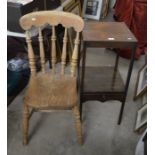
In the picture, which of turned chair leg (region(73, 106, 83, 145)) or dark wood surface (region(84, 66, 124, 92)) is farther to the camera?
dark wood surface (region(84, 66, 124, 92))

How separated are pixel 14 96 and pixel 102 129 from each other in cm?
88

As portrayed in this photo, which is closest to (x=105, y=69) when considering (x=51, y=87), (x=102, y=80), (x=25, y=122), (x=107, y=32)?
(x=102, y=80)

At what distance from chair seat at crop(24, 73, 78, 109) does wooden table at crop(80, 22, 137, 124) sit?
0.41ft

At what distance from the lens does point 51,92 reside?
1399 mm

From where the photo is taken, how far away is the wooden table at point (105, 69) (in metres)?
1.31

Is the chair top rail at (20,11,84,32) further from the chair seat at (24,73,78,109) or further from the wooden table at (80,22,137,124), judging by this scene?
the chair seat at (24,73,78,109)

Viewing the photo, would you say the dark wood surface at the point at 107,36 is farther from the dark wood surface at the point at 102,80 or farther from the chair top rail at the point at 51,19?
the dark wood surface at the point at 102,80

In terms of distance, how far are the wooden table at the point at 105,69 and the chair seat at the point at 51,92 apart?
12cm

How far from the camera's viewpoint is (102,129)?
168cm

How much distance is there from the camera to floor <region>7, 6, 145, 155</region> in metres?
1.52

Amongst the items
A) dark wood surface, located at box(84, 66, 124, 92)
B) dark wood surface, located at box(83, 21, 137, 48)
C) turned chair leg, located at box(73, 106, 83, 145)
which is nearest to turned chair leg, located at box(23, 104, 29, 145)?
turned chair leg, located at box(73, 106, 83, 145)
